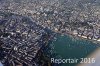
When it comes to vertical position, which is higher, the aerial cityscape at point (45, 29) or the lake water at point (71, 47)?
the aerial cityscape at point (45, 29)

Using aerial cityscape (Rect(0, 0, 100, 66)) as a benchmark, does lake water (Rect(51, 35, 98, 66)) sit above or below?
below

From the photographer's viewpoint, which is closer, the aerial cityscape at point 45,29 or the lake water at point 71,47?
the aerial cityscape at point 45,29

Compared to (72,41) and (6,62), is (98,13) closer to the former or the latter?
(72,41)

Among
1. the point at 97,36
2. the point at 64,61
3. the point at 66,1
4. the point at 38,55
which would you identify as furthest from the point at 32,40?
the point at 66,1

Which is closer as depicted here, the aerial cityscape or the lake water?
the aerial cityscape

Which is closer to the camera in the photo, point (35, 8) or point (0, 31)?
point (0, 31)
